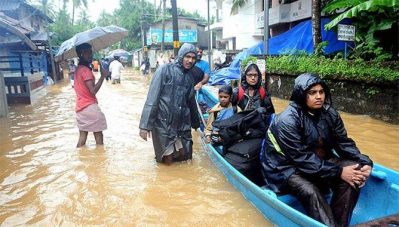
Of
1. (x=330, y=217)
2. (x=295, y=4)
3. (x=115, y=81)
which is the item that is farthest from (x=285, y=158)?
(x=115, y=81)

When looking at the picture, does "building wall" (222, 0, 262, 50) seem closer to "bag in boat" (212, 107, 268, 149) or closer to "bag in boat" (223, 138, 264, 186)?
"bag in boat" (212, 107, 268, 149)

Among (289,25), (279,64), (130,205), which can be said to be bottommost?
(130,205)

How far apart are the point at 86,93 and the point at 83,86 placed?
122 millimetres

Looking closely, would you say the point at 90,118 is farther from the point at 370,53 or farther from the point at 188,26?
the point at 188,26

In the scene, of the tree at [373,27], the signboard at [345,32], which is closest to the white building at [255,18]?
the tree at [373,27]

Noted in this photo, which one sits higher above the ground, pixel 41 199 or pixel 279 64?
pixel 279 64

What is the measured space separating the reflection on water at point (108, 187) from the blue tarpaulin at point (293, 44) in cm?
801

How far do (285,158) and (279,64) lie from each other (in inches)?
337

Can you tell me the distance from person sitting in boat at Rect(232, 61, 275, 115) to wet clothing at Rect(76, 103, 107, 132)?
230 cm

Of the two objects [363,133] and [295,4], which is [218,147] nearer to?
[363,133]

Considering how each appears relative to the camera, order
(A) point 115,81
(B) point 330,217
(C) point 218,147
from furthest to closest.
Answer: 1. (A) point 115,81
2. (C) point 218,147
3. (B) point 330,217

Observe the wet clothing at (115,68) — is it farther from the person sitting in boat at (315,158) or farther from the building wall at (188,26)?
the building wall at (188,26)

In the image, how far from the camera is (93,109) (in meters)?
5.50

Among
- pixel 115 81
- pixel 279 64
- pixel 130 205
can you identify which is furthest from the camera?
pixel 115 81
